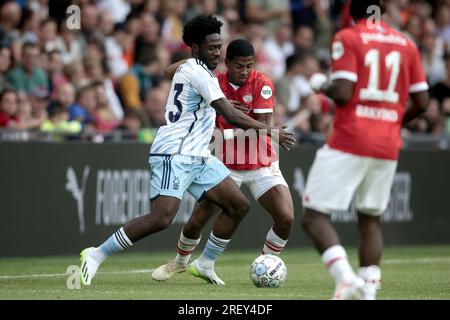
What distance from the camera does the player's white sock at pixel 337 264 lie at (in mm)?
9273

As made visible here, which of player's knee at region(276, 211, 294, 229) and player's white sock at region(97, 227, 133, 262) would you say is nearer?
player's white sock at region(97, 227, 133, 262)

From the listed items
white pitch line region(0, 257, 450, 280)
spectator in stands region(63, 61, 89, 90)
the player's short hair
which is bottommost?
white pitch line region(0, 257, 450, 280)

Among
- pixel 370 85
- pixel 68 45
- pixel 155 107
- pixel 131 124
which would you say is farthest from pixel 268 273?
pixel 68 45

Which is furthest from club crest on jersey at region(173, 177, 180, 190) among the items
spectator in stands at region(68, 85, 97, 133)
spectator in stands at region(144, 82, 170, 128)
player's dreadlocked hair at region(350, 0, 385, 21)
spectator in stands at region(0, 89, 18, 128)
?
spectator in stands at region(144, 82, 170, 128)

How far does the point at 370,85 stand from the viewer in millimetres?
9586

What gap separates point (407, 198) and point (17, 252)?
7.63 meters

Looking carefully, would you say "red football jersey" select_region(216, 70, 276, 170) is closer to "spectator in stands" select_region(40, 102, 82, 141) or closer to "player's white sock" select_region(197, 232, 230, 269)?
"player's white sock" select_region(197, 232, 230, 269)

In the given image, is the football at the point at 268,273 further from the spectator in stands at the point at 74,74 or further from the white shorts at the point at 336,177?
the spectator in stands at the point at 74,74

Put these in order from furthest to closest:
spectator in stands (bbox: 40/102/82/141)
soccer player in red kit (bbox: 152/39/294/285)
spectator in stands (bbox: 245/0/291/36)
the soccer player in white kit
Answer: spectator in stands (bbox: 245/0/291/36) → spectator in stands (bbox: 40/102/82/141) → soccer player in red kit (bbox: 152/39/294/285) → the soccer player in white kit

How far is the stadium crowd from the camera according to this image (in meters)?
17.8

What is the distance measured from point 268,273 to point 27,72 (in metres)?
7.50

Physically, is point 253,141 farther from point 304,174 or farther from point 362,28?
point 304,174

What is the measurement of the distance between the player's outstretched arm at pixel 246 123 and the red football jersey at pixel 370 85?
1.43 meters
